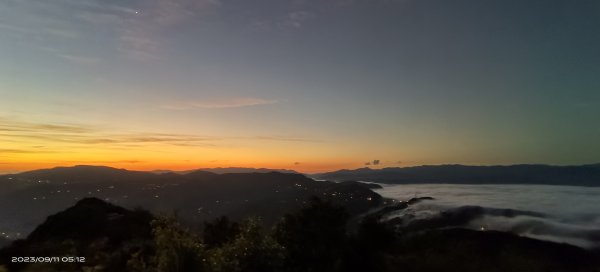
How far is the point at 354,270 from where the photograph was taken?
199 ft

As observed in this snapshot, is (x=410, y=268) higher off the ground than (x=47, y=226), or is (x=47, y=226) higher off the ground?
(x=47, y=226)

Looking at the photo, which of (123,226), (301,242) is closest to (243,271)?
(301,242)

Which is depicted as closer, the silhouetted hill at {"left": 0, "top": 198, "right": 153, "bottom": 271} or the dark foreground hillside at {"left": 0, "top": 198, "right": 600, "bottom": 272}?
the dark foreground hillside at {"left": 0, "top": 198, "right": 600, "bottom": 272}

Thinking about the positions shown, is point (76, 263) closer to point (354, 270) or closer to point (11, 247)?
point (11, 247)

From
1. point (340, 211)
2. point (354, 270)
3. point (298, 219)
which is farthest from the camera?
point (340, 211)

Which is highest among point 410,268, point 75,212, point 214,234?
point 75,212

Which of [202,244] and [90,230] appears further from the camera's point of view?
[90,230]

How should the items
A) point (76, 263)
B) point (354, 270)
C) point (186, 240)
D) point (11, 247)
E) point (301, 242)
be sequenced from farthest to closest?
point (354, 270), point (301, 242), point (11, 247), point (76, 263), point (186, 240)

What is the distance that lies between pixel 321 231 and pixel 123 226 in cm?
3017

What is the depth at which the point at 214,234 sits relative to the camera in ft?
267

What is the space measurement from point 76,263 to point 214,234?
2057 inches

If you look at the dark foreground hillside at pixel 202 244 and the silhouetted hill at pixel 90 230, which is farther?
the silhouetted hill at pixel 90 230

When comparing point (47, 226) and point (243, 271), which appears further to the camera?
point (47, 226)

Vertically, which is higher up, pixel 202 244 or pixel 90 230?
pixel 202 244
